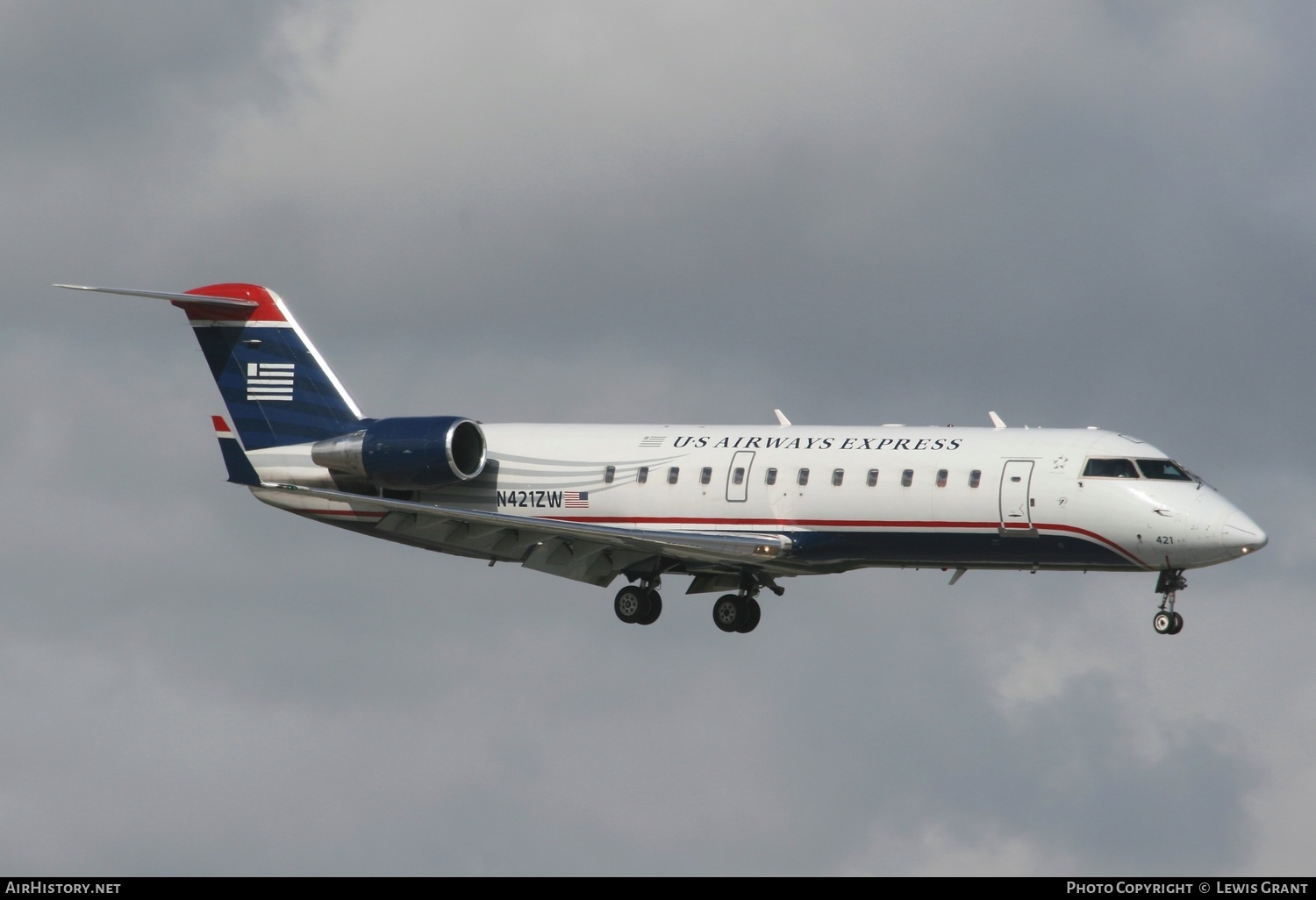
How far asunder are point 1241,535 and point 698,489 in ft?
38.6

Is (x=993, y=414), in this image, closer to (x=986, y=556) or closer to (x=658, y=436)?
(x=986, y=556)

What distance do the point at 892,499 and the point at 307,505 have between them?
1507 cm

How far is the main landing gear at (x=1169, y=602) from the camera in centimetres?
4222

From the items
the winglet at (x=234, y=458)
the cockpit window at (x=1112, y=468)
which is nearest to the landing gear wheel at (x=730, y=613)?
the cockpit window at (x=1112, y=468)

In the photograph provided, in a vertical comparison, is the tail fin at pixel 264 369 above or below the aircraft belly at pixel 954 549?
above

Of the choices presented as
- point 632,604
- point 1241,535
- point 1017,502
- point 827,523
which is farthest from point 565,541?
point 1241,535

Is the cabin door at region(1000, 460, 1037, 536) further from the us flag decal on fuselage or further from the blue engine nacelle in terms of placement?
the us flag decal on fuselage

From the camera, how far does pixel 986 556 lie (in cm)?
4319

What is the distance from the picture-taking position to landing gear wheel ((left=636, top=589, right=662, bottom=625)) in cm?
4756

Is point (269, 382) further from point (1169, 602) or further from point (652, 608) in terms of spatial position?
point (1169, 602)

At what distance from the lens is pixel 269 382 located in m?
51.0

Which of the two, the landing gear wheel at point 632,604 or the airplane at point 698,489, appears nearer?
the airplane at point 698,489

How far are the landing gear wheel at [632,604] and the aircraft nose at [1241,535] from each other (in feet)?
43.2

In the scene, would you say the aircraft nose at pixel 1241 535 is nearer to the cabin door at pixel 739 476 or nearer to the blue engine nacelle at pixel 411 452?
the cabin door at pixel 739 476
